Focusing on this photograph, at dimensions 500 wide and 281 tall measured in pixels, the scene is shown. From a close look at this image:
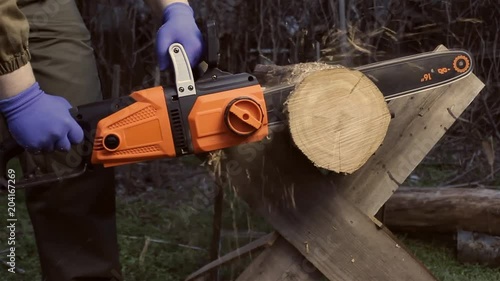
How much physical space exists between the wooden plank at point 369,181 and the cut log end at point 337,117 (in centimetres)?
18

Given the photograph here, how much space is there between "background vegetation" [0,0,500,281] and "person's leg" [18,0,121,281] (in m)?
1.36

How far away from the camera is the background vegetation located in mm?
4125

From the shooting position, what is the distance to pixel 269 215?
93.8 inches

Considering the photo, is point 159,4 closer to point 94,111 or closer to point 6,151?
point 94,111

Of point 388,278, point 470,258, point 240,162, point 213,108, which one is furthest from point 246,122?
point 470,258

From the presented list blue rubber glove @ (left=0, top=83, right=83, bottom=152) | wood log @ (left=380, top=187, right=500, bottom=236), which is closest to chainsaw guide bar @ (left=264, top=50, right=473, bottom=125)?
blue rubber glove @ (left=0, top=83, right=83, bottom=152)

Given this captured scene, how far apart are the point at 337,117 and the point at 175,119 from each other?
0.47 m

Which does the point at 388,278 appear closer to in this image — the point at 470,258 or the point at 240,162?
the point at 240,162

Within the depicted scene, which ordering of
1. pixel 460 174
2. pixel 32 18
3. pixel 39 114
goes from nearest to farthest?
pixel 39 114 < pixel 32 18 < pixel 460 174

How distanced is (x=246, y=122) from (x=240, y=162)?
1.07 ft

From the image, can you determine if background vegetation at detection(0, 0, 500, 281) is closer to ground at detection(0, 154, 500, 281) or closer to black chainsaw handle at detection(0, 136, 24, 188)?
ground at detection(0, 154, 500, 281)

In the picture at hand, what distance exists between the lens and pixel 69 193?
2385mm

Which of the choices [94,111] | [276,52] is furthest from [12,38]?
[276,52]

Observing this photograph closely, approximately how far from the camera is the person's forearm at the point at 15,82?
76.8 inches
